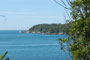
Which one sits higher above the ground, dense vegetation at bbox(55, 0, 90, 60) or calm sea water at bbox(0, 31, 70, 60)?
dense vegetation at bbox(55, 0, 90, 60)

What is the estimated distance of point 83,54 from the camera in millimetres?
3691

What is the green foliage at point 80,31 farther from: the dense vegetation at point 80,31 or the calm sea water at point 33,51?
the calm sea water at point 33,51

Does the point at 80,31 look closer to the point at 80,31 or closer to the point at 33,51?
the point at 80,31

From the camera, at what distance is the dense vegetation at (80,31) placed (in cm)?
373

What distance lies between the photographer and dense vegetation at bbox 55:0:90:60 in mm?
3729

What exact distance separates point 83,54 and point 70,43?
0.35 meters

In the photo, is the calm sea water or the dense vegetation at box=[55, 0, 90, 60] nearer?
the dense vegetation at box=[55, 0, 90, 60]

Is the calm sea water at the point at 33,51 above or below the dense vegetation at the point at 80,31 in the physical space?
below

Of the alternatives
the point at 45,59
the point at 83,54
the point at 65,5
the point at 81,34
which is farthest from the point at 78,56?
the point at 45,59

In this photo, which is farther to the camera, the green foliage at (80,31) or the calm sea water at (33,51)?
the calm sea water at (33,51)

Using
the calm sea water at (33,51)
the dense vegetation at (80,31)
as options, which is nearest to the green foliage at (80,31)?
the dense vegetation at (80,31)

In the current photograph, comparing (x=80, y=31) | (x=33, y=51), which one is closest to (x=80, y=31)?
(x=80, y=31)

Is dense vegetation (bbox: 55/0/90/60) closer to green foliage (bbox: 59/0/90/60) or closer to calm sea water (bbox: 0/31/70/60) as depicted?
→ green foliage (bbox: 59/0/90/60)

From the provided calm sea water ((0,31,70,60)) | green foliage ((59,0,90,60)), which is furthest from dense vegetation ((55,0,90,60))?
calm sea water ((0,31,70,60))
